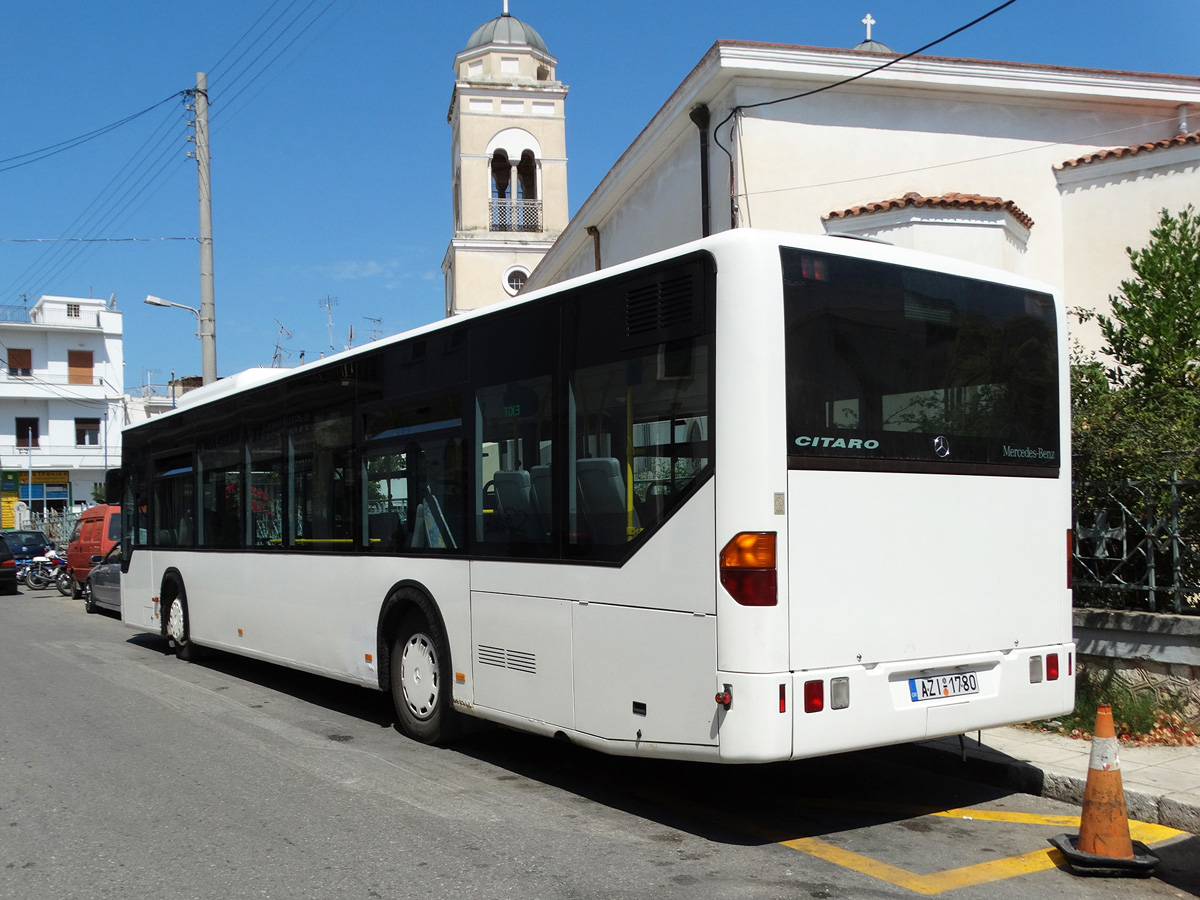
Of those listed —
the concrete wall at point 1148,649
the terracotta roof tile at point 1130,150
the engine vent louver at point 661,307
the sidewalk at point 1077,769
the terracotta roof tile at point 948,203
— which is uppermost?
the terracotta roof tile at point 1130,150

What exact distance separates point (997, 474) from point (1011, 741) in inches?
85.8

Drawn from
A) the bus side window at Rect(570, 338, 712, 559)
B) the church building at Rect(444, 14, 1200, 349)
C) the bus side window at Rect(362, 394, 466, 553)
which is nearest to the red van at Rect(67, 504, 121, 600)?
the church building at Rect(444, 14, 1200, 349)

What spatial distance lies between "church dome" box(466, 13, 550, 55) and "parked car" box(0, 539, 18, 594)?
2282 centimetres

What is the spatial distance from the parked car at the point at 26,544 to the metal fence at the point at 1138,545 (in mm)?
31709

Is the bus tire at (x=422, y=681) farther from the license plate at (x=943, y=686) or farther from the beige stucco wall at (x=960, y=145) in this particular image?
the beige stucco wall at (x=960, y=145)

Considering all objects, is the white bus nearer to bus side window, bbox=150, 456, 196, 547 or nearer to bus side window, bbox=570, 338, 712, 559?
bus side window, bbox=570, 338, 712, 559

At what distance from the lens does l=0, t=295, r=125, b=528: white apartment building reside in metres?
70.3

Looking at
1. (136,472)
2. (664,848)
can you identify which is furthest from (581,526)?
(136,472)

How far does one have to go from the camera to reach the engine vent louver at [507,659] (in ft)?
21.6

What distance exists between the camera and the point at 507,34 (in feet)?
129

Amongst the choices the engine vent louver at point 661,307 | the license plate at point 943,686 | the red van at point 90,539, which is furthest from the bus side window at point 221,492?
the red van at point 90,539

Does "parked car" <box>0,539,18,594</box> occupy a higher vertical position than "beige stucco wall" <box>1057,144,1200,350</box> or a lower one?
lower

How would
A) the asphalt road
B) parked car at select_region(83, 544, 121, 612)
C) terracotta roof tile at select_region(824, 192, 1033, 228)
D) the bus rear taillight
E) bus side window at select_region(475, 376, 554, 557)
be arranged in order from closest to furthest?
the asphalt road
the bus rear taillight
bus side window at select_region(475, 376, 554, 557)
terracotta roof tile at select_region(824, 192, 1033, 228)
parked car at select_region(83, 544, 121, 612)

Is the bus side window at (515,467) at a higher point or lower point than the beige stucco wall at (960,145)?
lower
